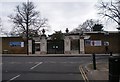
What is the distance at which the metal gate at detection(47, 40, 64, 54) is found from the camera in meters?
60.2

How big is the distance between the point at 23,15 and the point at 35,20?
331 cm

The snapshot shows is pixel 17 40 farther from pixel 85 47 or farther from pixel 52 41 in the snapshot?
pixel 85 47

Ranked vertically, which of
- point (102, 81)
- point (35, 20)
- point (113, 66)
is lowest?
point (102, 81)

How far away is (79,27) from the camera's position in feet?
422

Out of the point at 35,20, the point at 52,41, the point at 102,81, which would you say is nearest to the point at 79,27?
the point at 35,20

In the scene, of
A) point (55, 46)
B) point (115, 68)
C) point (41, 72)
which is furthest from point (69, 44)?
point (115, 68)

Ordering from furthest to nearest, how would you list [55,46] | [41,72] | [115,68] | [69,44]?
1. [55,46]
2. [69,44]
3. [41,72]
4. [115,68]

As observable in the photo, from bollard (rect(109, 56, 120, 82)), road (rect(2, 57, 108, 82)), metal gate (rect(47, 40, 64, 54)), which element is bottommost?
road (rect(2, 57, 108, 82))

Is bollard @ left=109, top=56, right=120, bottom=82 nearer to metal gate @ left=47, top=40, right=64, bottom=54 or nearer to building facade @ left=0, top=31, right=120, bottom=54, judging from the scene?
building facade @ left=0, top=31, right=120, bottom=54

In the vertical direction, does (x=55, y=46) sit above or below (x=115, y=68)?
above

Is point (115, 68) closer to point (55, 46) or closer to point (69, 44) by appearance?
point (69, 44)

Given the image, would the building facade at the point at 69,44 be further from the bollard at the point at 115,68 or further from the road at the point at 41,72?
the bollard at the point at 115,68

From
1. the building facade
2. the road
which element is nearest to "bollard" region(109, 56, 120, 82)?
the road

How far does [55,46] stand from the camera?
2365 inches
